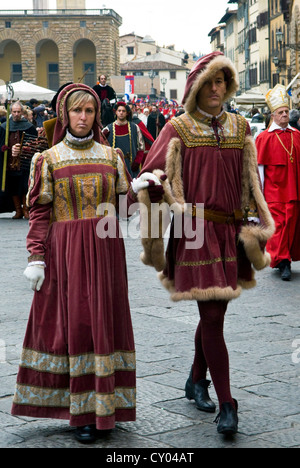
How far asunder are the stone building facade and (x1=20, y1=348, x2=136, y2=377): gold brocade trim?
7767 cm

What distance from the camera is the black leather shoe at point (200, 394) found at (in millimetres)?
4492

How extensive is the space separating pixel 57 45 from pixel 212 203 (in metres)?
81.5

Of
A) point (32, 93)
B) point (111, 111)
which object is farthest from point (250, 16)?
point (111, 111)

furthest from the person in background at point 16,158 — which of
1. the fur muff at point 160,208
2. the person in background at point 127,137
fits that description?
the fur muff at point 160,208

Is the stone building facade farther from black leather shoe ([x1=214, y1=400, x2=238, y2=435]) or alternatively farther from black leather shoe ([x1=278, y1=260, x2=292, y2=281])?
black leather shoe ([x1=214, y1=400, x2=238, y2=435])

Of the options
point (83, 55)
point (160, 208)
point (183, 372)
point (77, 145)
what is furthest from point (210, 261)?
point (83, 55)

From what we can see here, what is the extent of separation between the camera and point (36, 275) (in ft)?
13.6

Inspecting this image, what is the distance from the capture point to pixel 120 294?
4234 mm

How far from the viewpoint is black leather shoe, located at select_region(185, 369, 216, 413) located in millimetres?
4492

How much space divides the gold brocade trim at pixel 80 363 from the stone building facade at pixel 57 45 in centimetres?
7767

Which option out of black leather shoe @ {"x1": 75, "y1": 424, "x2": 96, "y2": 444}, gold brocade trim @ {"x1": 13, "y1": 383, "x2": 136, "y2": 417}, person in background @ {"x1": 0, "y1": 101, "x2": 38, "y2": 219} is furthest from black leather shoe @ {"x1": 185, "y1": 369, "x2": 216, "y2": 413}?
person in background @ {"x1": 0, "y1": 101, "x2": 38, "y2": 219}

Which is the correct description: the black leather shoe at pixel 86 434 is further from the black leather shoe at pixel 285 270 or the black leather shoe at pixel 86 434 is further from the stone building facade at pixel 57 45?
the stone building facade at pixel 57 45

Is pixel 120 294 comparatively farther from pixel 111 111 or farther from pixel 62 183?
pixel 111 111

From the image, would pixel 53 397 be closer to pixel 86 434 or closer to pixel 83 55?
pixel 86 434
